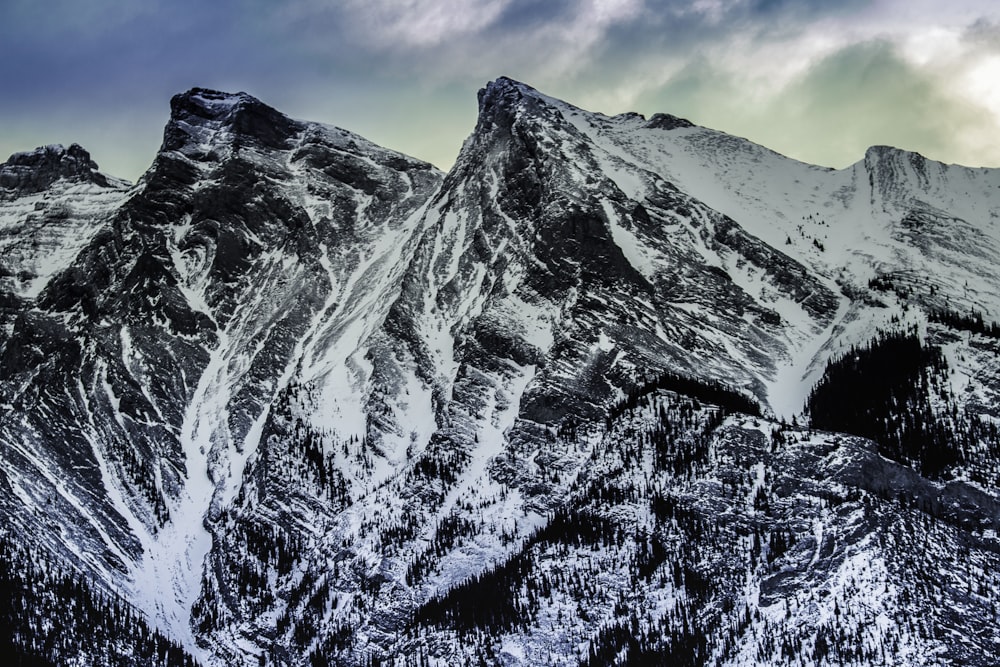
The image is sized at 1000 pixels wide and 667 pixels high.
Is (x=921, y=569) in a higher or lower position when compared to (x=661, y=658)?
higher

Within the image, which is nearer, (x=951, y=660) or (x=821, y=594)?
(x=951, y=660)

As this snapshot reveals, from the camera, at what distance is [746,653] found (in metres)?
195

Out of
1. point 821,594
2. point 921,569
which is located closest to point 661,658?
point 821,594

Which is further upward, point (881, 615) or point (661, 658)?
point (881, 615)

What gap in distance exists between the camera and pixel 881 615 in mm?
192375

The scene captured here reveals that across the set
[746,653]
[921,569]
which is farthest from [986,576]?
[746,653]

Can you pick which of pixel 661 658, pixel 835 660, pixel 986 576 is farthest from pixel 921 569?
pixel 661 658

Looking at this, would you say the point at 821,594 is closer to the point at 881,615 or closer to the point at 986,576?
the point at 881,615

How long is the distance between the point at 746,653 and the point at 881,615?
745 inches

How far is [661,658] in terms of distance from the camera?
19850cm

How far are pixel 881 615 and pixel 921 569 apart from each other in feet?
38.7

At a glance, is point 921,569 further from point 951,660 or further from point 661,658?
point 661,658

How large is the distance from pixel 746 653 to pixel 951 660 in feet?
89.3

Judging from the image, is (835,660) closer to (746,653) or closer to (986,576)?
(746,653)
